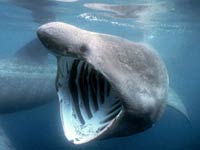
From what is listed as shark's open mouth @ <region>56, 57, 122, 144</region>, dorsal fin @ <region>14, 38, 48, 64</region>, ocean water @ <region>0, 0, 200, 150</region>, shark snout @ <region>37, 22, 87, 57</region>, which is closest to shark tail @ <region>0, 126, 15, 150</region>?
dorsal fin @ <region>14, 38, 48, 64</region>

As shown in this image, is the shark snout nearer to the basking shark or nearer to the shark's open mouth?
the basking shark

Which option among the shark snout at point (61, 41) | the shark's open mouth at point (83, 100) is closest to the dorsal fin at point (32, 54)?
the shark's open mouth at point (83, 100)

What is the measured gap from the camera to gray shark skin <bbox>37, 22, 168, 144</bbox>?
2.65 m

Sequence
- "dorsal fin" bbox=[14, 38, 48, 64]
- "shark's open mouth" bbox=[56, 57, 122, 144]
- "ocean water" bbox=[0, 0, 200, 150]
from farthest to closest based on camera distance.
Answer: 1. "ocean water" bbox=[0, 0, 200, 150]
2. "dorsal fin" bbox=[14, 38, 48, 64]
3. "shark's open mouth" bbox=[56, 57, 122, 144]

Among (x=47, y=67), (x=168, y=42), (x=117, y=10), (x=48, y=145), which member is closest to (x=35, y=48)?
(x=47, y=67)

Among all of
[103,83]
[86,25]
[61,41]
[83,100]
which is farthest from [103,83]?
[86,25]

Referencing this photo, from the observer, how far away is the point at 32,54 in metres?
11.6

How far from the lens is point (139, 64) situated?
2945mm

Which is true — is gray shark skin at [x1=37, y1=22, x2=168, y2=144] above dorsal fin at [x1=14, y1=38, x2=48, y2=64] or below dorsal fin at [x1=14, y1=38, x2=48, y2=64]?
above

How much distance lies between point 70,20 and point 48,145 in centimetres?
766

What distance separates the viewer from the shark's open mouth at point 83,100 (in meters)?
2.82

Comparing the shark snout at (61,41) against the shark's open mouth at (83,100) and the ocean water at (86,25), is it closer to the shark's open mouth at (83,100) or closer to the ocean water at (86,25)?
the shark's open mouth at (83,100)

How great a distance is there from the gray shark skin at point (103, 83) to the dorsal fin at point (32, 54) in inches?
333

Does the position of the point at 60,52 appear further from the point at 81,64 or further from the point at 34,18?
the point at 34,18
